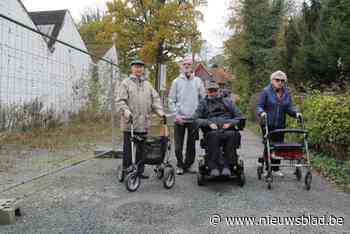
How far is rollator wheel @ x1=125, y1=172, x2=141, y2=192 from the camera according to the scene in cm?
496

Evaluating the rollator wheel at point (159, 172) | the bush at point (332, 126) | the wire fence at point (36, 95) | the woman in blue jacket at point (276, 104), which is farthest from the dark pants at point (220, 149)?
the wire fence at point (36, 95)

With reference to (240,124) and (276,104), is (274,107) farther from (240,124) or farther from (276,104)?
(240,124)

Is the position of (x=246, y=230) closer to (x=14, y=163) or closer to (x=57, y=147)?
(x=14, y=163)

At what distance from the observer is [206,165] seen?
5.33 meters

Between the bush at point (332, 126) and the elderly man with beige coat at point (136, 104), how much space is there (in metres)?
3.38

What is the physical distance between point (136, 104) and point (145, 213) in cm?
180

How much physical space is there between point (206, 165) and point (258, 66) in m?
18.4

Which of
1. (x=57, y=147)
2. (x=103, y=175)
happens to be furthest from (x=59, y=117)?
(x=103, y=175)

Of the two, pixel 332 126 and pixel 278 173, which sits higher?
pixel 332 126

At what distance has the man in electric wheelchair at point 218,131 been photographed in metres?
5.22

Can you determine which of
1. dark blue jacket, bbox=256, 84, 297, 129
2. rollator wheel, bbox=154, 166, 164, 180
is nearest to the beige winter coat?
rollator wheel, bbox=154, 166, 164, 180

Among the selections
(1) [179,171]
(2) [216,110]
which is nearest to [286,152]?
(2) [216,110]

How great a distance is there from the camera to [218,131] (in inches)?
209

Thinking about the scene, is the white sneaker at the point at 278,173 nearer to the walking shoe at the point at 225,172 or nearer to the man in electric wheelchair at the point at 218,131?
the man in electric wheelchair at the point at 218,131
